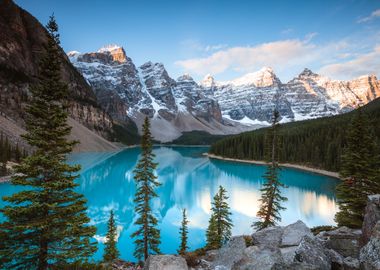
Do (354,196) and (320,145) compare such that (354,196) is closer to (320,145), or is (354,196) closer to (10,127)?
(320,145)

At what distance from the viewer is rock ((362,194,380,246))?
8.20m

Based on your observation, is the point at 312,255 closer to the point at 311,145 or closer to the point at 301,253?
the point at 301,253

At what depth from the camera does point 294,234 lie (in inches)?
468

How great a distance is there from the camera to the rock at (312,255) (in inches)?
262

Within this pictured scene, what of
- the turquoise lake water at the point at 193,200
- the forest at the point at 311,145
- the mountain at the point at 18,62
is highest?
the mountain at the point at 18,62

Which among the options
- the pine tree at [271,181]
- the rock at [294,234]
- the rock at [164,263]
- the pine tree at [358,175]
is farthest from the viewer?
the pine tree at [271,181]

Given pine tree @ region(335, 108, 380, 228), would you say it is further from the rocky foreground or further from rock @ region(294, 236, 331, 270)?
rock @ region(294, 236, 331, 270)

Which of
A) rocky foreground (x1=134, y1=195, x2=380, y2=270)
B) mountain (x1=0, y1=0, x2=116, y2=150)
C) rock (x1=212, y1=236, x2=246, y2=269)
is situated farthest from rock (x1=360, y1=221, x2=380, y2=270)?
mountain (x1=0, y1=0, x2=116, y2=150)

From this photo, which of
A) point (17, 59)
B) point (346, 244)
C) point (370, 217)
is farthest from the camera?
point (17, 59)

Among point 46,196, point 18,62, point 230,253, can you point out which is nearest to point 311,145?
point 230,253

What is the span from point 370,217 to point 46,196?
12.5 meters

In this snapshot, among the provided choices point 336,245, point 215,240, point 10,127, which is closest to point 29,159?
point 336,245

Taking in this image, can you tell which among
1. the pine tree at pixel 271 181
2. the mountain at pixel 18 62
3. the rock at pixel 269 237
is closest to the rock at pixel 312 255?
the rock at pixel 269 237

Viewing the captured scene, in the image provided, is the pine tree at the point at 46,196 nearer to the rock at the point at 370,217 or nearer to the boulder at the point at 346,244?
the boulder at the point at 346,244
